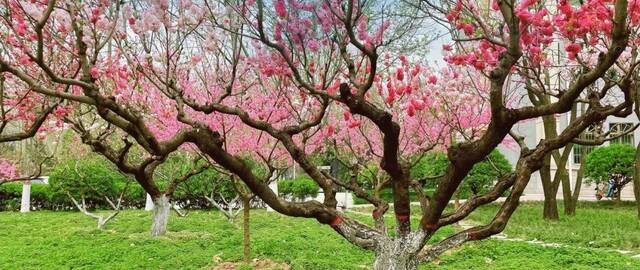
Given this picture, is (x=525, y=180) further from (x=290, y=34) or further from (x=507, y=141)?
(x=507, y=141)

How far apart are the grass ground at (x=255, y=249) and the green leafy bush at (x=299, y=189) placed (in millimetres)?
7463

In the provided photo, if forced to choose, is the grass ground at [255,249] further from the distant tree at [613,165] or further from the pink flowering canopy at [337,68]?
the distant tree at [613,165]

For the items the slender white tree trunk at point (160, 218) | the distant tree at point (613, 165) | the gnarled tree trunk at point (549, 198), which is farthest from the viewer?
the distant tree at point (613, 165)

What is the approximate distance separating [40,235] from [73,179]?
538 cm

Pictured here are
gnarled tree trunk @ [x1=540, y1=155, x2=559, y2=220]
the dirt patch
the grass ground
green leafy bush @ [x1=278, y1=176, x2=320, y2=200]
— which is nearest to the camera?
the dirt patch

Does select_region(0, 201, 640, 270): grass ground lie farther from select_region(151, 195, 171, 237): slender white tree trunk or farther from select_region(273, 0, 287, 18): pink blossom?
select_region(273, 0, 287, 18): pink blossom

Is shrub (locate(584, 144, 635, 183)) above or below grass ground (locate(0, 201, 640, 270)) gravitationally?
above

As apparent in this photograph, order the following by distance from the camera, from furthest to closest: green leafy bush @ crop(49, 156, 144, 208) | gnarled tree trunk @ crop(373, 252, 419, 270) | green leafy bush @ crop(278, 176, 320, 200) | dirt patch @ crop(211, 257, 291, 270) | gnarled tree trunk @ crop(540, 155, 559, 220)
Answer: green leafy bush @ crop(278, 176, 320, 200) → green leafy bush @ crop(49, 156, 144, 208) → gnarled tree trunk @ crop(540, 155, 559, 220) → dirt patch @ crop(211, 257, 291, 270) → gnarled tree trunk @ crop(373, 252, 419, 270)

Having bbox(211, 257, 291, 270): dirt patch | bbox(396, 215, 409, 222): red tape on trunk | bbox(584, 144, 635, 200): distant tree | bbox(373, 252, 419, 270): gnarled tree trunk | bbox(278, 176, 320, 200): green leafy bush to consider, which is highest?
bbox(584, 144, 635, 200): distant tree

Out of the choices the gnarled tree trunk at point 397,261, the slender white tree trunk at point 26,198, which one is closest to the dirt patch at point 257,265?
the gnarled tree trunk at point 397,261

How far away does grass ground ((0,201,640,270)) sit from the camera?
7.23 meters

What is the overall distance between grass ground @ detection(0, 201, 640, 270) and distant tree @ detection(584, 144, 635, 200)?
20.1 ft

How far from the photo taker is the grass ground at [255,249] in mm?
7234

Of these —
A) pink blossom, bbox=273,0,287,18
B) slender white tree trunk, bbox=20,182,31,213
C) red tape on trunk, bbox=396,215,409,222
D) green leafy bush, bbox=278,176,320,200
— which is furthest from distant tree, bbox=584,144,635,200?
slender white tree trunk, bbox=20,182,31,213
